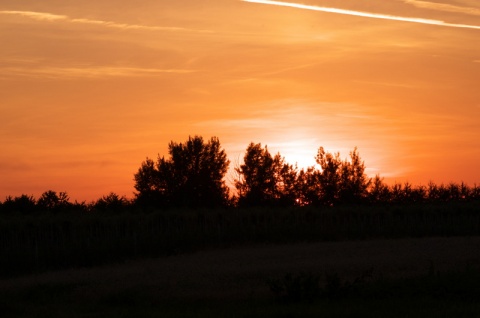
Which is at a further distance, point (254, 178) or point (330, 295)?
point (254, 178)

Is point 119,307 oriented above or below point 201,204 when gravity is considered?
below

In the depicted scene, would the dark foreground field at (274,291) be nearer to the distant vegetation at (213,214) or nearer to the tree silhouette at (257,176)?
the distant vegetation at (213,214)

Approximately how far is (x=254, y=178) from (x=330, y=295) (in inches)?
2589

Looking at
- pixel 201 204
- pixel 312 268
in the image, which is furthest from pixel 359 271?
pixel 201 204

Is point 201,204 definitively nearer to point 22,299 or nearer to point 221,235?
point 221,235

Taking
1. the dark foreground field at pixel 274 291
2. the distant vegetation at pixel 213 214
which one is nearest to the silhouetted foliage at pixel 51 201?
the distant vegetation at pixel 213 214

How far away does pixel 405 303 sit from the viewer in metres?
19.8

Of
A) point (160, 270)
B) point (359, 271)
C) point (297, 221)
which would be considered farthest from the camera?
point (297, 221)

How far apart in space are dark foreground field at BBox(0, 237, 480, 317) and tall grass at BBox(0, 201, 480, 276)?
1330cm

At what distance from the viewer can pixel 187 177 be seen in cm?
8512

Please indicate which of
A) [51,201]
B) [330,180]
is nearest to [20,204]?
[51,201]

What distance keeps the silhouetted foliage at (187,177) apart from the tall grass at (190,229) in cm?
2397

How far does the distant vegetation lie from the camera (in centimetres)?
4869

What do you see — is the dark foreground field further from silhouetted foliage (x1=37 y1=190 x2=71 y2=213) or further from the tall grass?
silhouetted foliage (x1=37 y1=190 x2=71 y2=213)
